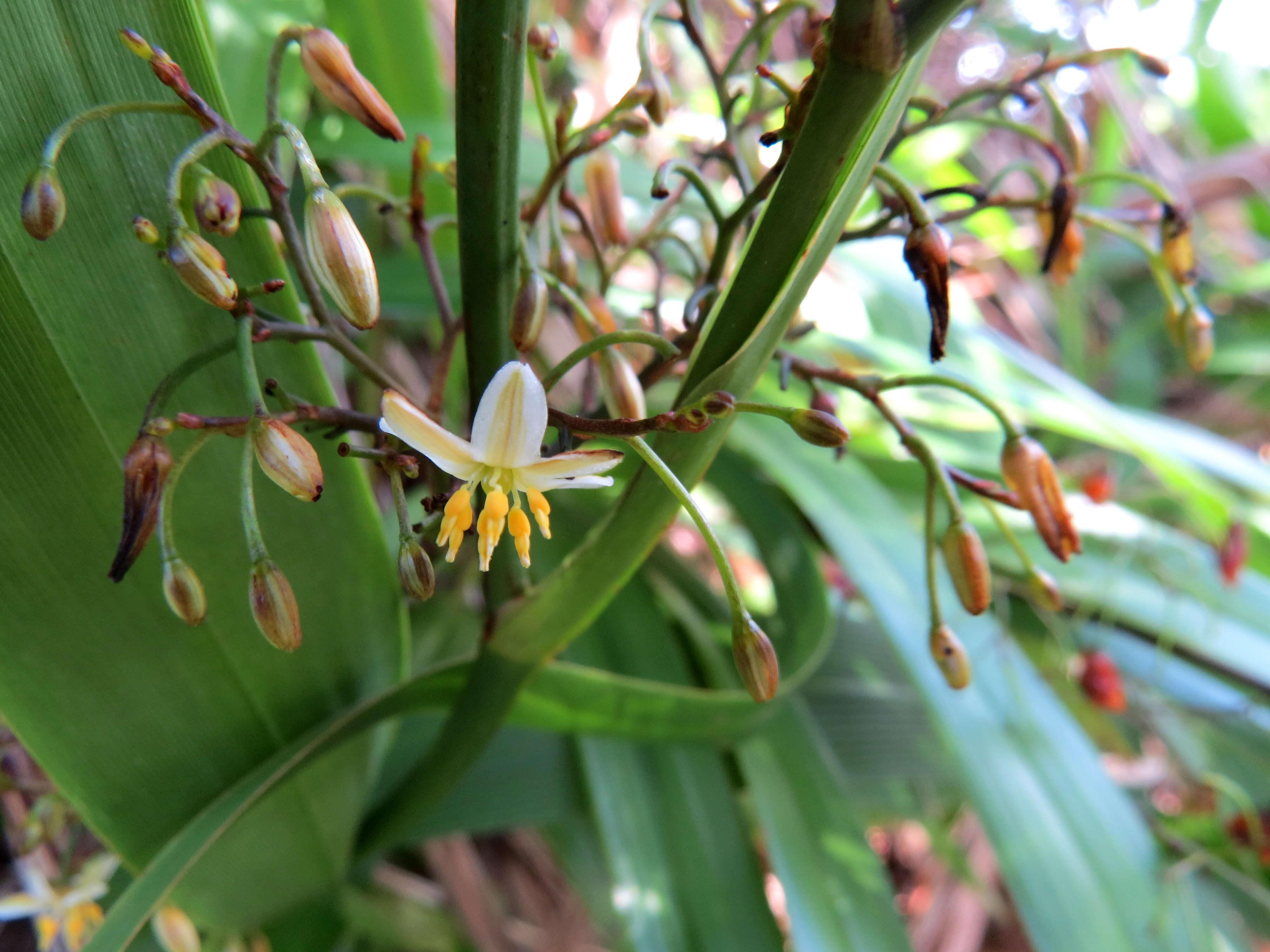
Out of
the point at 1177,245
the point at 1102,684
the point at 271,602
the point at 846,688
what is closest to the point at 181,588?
the point at 271,602

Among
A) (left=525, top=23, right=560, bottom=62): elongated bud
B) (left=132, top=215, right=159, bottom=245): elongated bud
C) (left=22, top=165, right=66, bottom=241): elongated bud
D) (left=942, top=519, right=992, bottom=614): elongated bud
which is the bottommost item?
(left=942, top=519, right=992, bottom=614): elongated bud

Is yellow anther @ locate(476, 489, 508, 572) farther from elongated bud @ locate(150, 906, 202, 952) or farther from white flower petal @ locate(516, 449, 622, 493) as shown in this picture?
elongated bud @ locate(150, 906, 202, 952)

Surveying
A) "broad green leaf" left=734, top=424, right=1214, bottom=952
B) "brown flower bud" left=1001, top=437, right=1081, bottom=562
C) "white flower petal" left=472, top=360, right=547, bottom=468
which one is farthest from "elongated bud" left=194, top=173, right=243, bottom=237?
"broad green leaf" left=734, top=424, right=1214, bottom=952

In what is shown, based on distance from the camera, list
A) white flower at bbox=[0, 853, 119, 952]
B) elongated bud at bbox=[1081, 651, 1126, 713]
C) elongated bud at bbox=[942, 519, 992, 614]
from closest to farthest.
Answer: elongated bud at bbox=[942, 519, 992, 614]
white flower at bbox=[0, 853, 119, 952]
elongated bud at bbox=[1081, 651, 1126, 713]

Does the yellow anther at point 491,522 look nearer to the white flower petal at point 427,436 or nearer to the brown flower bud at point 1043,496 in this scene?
the white flower petal at point 427,436

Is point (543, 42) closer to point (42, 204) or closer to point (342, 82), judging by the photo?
point (342, 82)

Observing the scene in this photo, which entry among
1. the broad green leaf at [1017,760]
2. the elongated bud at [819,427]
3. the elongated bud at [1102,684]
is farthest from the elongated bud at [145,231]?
the elongated bud at [1102,684]

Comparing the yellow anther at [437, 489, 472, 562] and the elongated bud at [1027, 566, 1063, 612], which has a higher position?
the yellow anther at [437, 489, 472, 562]
